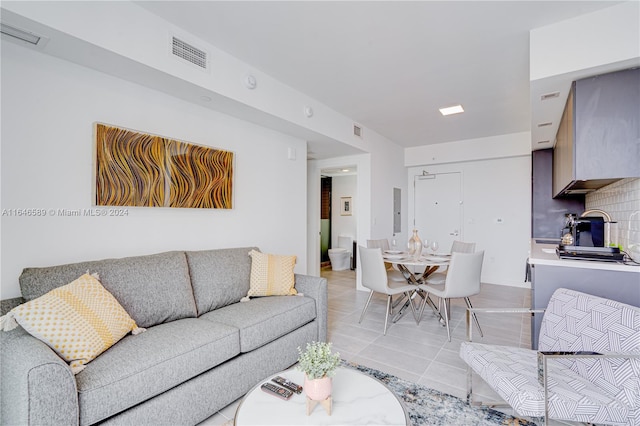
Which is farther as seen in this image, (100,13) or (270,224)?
(270,224)

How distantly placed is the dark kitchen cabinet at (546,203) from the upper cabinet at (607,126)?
9.77ft

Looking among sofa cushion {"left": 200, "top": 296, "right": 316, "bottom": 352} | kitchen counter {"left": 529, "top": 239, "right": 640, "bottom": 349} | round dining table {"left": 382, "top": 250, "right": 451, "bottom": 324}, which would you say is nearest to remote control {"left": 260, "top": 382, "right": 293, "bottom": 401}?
sofa cushion {"left": 200, "top": 296, "right": 316, "bottom": 352}

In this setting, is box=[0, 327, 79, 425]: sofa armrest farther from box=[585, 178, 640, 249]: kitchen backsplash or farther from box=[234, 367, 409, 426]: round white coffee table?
box=[585, 178, 640, 249]: kitchen backsplash

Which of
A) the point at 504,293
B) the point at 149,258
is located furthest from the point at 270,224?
the point at 504,293

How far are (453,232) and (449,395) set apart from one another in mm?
4345

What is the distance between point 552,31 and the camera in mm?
2270

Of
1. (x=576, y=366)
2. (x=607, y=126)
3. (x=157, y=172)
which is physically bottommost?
(x=576, y=366)

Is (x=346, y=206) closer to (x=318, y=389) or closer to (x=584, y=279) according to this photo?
(x=584, y=279)

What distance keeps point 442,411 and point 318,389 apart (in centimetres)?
114

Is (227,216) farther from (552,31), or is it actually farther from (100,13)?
(552,31)

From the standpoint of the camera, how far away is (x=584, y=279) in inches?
83.0

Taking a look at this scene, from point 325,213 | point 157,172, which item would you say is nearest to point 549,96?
point 157,172

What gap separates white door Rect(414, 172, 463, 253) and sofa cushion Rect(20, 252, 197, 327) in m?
4.70

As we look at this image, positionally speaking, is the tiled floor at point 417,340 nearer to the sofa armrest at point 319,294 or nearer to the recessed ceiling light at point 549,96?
the sofa armrest at point 319,294
